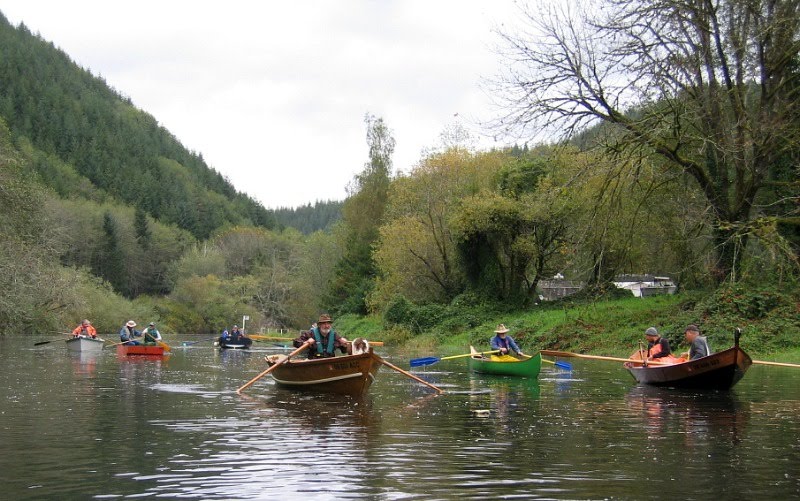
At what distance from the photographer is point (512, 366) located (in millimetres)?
23672

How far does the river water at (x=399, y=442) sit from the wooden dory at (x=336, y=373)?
37cm

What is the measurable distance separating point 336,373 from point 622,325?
2009 centimetres

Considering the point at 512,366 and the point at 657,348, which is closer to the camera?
the point at 657,348

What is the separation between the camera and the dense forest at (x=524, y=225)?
27.6m

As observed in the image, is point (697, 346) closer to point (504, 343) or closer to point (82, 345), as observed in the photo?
point (504, 343)

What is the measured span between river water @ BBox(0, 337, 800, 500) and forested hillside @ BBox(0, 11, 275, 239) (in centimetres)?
11686

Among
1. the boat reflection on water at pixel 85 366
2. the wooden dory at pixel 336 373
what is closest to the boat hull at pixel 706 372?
the wooden dory at pixel 336 373

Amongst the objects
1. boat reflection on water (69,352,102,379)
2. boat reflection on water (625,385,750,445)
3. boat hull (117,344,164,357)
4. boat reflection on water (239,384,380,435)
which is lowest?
boat reflection on water (625,385,750,445)

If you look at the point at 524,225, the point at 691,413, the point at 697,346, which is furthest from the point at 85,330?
the point at 691,413

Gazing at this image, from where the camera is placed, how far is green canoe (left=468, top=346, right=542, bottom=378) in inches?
910

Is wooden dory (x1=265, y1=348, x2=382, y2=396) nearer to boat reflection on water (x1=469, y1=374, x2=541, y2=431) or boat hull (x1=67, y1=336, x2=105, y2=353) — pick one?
boat reflection on water (x1=469, y1=374, x2=541, y2=431)

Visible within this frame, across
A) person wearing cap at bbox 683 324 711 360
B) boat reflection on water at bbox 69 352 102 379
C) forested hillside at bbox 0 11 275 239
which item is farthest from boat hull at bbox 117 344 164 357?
forested hillside at bbox 0 11 275 239

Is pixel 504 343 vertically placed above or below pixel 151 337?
below

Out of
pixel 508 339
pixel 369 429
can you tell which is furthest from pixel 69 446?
pixel 508 339
